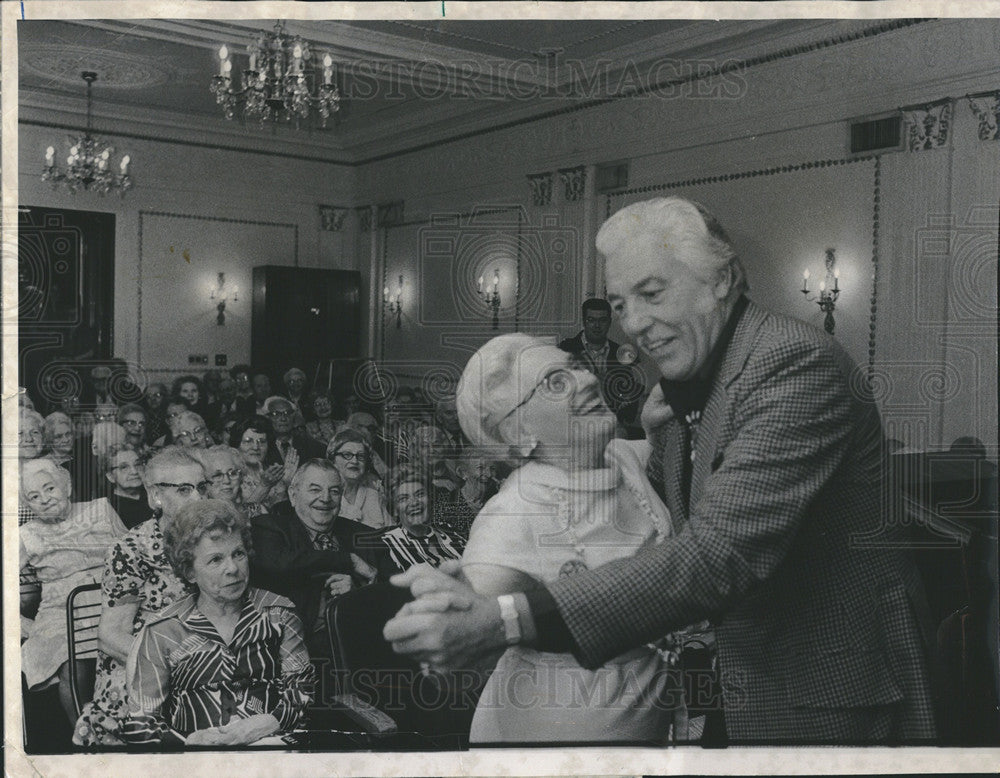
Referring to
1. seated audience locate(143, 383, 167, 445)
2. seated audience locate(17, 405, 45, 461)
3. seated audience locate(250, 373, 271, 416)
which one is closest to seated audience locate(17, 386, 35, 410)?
seated audience locate(17, 405, 45, 461)

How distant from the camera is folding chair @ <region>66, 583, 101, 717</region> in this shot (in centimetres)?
260

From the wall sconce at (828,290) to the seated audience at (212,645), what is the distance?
1.49 metres

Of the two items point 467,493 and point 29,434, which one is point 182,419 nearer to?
point 29,434

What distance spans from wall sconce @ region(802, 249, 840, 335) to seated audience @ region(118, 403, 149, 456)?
167 centimetres

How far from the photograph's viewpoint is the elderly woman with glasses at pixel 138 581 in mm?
2562

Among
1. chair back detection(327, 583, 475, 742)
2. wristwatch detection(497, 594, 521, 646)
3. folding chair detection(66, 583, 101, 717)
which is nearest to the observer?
wristwatch detection(497, 594, 521, 646)

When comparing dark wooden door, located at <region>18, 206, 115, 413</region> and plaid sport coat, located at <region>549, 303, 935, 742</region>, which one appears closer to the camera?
plaid sport coat, located at <region>549, 303, 935, 742</region>

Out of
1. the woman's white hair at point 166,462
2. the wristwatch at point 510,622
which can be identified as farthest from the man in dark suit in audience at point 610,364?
the woman's white hair at point 166,462

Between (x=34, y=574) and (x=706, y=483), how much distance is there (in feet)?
5.68

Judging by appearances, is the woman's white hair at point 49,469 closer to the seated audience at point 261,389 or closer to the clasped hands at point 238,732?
the seated audience at point 261,389

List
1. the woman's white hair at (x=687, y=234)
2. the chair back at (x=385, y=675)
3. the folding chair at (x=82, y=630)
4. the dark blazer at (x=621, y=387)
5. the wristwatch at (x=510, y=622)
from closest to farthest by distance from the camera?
the wristwatch at (x=510, y=622)
the woman's white hair at (x=687, y=234)
the dark blazer at (x=621, y=387)
the chair back at (x=385, y=675)
the folding chair at (x=82, y=630)

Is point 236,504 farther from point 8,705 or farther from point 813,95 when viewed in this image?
point 813,95

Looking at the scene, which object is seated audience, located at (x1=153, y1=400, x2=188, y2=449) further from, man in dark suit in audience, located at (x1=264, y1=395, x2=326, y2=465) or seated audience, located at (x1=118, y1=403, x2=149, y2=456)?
man in dark suit in audience, located at (x1=264, y1=395, x2=326, y2=465)

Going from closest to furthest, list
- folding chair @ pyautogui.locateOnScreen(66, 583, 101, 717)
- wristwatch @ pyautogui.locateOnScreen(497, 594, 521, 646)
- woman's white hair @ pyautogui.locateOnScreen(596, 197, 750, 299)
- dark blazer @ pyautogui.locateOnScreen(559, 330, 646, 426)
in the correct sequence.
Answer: wristwatch @ pyautogui.locateOnScreen(497, 594, 521, 646) < woman's white hair @ pyautogui.locateOnScreen(596, 197, 750, 299) < dark blazer @ pyautogui.locateOnScreen(559, 330, 646, 426) < folding chair @ pyautogui.locateOnScreen(66, 583, 101, 717)
